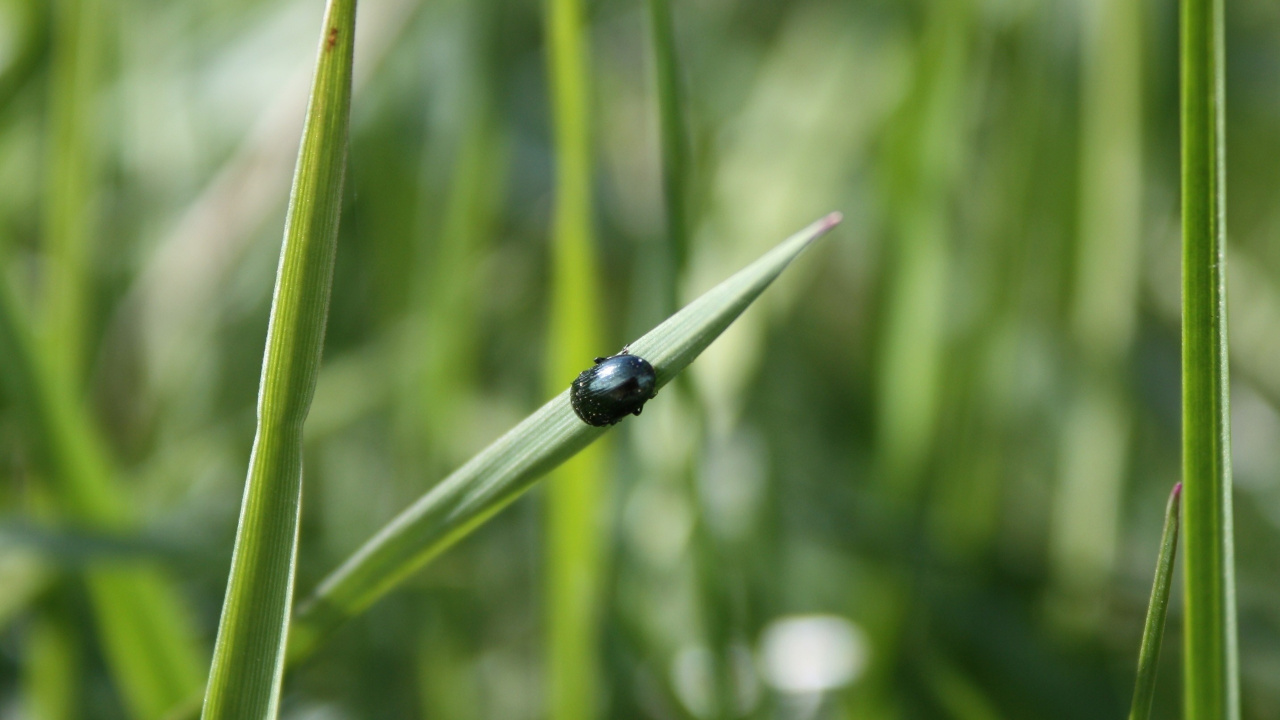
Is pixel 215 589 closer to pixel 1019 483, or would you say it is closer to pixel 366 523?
pixel 366 523

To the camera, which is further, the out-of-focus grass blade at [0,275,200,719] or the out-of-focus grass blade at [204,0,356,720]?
the out-of-focus grass blade at [0,275,200,719]

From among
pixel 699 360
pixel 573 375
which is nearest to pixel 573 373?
pixel 573 375

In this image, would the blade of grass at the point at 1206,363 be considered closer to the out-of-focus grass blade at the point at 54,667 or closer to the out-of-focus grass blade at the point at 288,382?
the out-of-focus grass blade at the point at 288,382

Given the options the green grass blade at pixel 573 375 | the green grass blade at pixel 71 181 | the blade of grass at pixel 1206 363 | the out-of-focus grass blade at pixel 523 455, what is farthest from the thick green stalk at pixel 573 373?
the green grass blade at pixel 71 181

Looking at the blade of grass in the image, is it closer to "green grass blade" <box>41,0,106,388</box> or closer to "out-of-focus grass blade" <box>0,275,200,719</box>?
"out-of-focus grass blade" <box>0,275,200,719</box>

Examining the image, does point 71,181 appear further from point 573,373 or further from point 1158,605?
point 1158,605

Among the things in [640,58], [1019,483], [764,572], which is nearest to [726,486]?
[764,572]

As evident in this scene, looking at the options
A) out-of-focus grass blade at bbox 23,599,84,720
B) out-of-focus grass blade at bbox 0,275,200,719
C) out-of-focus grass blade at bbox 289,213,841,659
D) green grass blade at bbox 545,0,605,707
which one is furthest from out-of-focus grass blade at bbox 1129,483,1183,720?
out-of-focus grass blade at bbox 23,599,84,720
